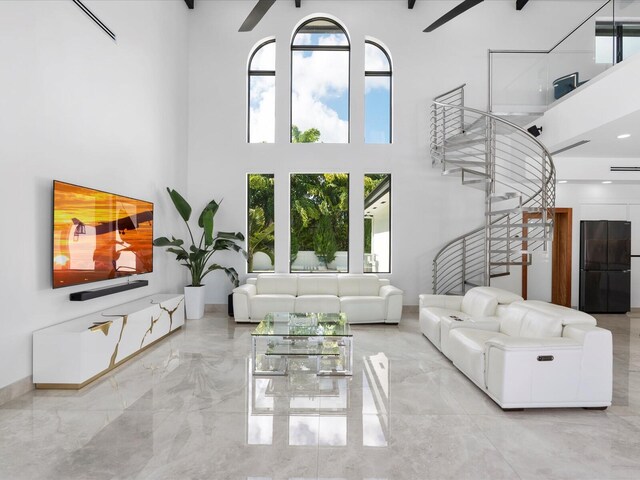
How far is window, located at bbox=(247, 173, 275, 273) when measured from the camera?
751cm

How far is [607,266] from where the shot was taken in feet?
24.1

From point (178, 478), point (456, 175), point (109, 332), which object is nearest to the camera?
point (178, 478)

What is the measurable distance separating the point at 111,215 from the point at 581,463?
4987 millimetres

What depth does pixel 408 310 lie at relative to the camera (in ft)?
24.0

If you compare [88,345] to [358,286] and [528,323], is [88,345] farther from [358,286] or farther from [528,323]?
[358,286]

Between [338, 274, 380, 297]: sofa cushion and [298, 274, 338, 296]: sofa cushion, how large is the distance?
0.11 meters

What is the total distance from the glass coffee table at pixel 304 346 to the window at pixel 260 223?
9.46 ft

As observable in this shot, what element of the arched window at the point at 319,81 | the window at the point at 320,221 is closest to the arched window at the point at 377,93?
the arched window at the point at 319,81

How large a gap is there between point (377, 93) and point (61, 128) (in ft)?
18.6

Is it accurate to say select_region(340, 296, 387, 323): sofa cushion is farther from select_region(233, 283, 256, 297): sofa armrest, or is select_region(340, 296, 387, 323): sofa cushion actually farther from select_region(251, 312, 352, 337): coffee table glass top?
select_region(233, 283, 256, 297): sofa armrest

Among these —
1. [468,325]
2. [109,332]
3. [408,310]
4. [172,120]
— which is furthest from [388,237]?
[109,332]

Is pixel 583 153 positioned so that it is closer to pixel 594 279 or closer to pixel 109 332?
pixel 594 279

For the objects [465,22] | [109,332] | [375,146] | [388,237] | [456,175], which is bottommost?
[109,332]

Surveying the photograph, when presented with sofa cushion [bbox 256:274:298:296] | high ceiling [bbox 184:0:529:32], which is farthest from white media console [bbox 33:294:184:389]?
high ceiling [bbox 184:0:529:32]
